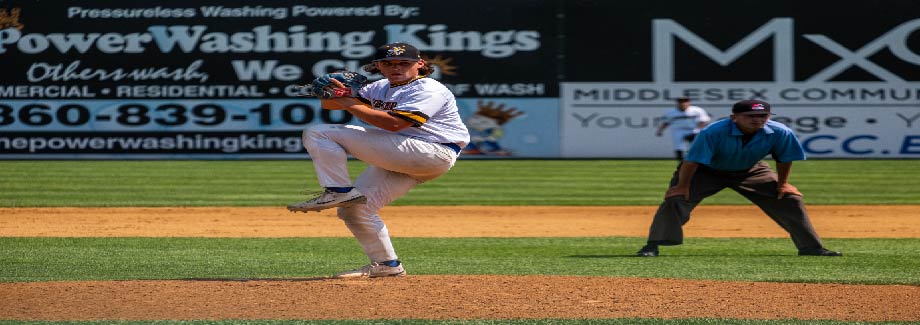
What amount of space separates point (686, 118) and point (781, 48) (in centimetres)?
272

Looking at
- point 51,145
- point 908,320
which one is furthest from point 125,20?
point 908,320

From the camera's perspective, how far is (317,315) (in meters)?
5.88

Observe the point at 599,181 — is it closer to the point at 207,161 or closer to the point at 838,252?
the point at 207,161

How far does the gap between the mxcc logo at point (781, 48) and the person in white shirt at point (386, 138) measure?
1766 cm

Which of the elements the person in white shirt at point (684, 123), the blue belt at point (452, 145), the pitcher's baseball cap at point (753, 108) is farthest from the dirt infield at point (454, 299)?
the person in white shirt at point (684, 123)

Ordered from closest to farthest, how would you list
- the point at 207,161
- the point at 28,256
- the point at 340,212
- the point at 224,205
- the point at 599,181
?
the point at 340,212
the point at 28,256
the point at 224,205
the point at 599,181
the point at 207,161

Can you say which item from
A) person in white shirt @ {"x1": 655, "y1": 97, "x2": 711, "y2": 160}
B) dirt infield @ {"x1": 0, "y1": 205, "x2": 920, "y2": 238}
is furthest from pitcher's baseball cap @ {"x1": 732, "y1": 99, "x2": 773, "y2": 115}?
person in white shirt @ {"x1": 655, "y1": 97, "x2": 711, "y2": 160}

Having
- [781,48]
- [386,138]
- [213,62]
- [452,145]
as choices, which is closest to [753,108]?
[452,145]

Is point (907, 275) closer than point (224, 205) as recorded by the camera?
Yes

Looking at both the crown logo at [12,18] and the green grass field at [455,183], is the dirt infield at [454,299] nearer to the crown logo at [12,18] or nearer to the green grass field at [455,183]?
the green grass field at [455,183]

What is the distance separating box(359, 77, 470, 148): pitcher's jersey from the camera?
21.4 feet

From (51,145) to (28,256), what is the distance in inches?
624

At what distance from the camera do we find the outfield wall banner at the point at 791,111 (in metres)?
24.0

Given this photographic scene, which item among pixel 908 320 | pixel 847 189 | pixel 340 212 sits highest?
pixel 340 212
